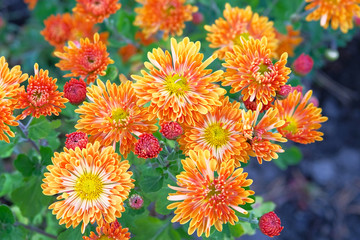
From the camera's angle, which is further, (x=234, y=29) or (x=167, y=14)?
(x=167, y=14)

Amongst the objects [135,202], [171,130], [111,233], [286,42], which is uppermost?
[286,42]

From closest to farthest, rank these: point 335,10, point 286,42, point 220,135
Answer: point 220,135 → point 335,10 → point 286,42

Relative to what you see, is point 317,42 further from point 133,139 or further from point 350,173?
point 133,139

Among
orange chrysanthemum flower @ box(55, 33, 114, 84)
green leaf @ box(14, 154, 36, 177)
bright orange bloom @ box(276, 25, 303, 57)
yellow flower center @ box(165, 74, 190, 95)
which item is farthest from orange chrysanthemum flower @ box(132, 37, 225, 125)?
bright orange bloom @ box(276, 25, 303, 57)

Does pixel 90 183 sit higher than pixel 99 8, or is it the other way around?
pixel 99 8

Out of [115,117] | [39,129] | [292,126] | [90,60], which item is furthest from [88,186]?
[292,126]

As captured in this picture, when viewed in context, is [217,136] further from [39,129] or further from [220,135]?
[39,129]

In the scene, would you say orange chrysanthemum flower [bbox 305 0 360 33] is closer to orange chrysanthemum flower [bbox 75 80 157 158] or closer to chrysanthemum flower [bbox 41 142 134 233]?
orange chrysanthemum flower [bbox 75 80 157 158]
